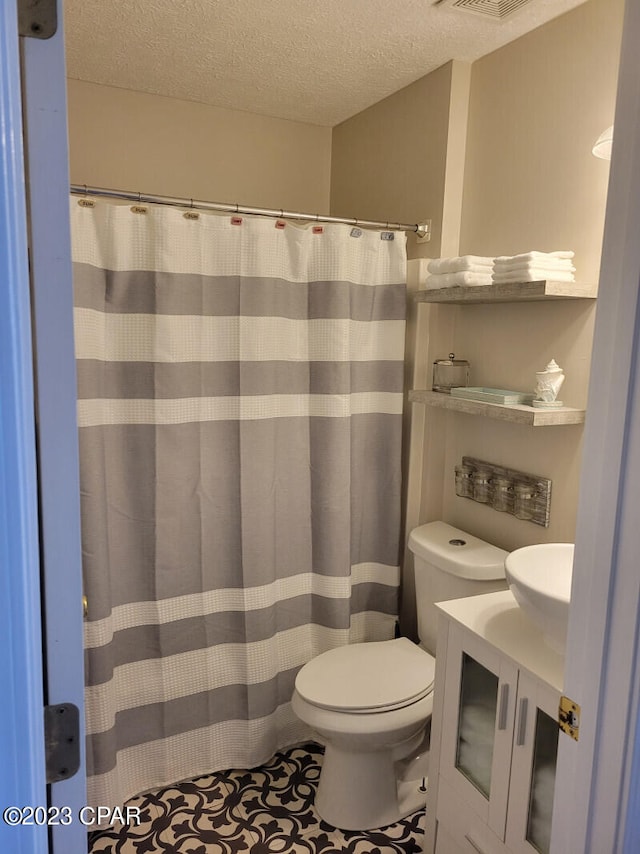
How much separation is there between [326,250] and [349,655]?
4.56 ft

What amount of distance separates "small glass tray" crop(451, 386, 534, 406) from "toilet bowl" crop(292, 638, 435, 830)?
0.89 m

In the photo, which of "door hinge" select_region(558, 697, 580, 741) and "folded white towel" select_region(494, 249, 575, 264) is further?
"folded white towel" select_region(494, 249, 575, 264)

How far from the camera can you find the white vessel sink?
4.38 ft

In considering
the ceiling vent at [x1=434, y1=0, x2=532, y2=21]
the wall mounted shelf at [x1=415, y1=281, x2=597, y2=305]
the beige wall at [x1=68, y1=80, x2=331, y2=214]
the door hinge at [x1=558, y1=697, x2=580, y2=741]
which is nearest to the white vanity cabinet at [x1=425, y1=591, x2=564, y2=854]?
the door hinge at [x1=558, y1=697, x2=580, y2=741]

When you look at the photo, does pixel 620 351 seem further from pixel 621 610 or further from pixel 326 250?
pixel 326 250

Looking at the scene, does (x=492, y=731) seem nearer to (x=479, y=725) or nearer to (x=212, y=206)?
(x=479, y=725)

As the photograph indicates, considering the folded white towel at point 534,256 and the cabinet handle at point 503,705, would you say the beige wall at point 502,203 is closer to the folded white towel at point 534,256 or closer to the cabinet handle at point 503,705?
the folded white towel at point 534,256

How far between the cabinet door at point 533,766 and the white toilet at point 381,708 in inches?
19.7

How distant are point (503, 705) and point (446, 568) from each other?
61 cm

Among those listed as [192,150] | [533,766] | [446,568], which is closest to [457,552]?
[446,568]

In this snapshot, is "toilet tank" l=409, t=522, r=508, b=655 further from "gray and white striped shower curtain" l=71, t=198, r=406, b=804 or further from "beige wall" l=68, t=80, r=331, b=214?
"beige wall" l=68, t=80, r=331, b=214

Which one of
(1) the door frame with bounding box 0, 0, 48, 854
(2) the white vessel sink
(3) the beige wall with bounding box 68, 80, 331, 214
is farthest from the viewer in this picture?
(3) the beige wall with bounding box 68, 80, 331, 214

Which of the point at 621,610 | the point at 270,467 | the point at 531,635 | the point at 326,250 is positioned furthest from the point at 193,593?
the point at 621,610

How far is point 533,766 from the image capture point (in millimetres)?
1438
